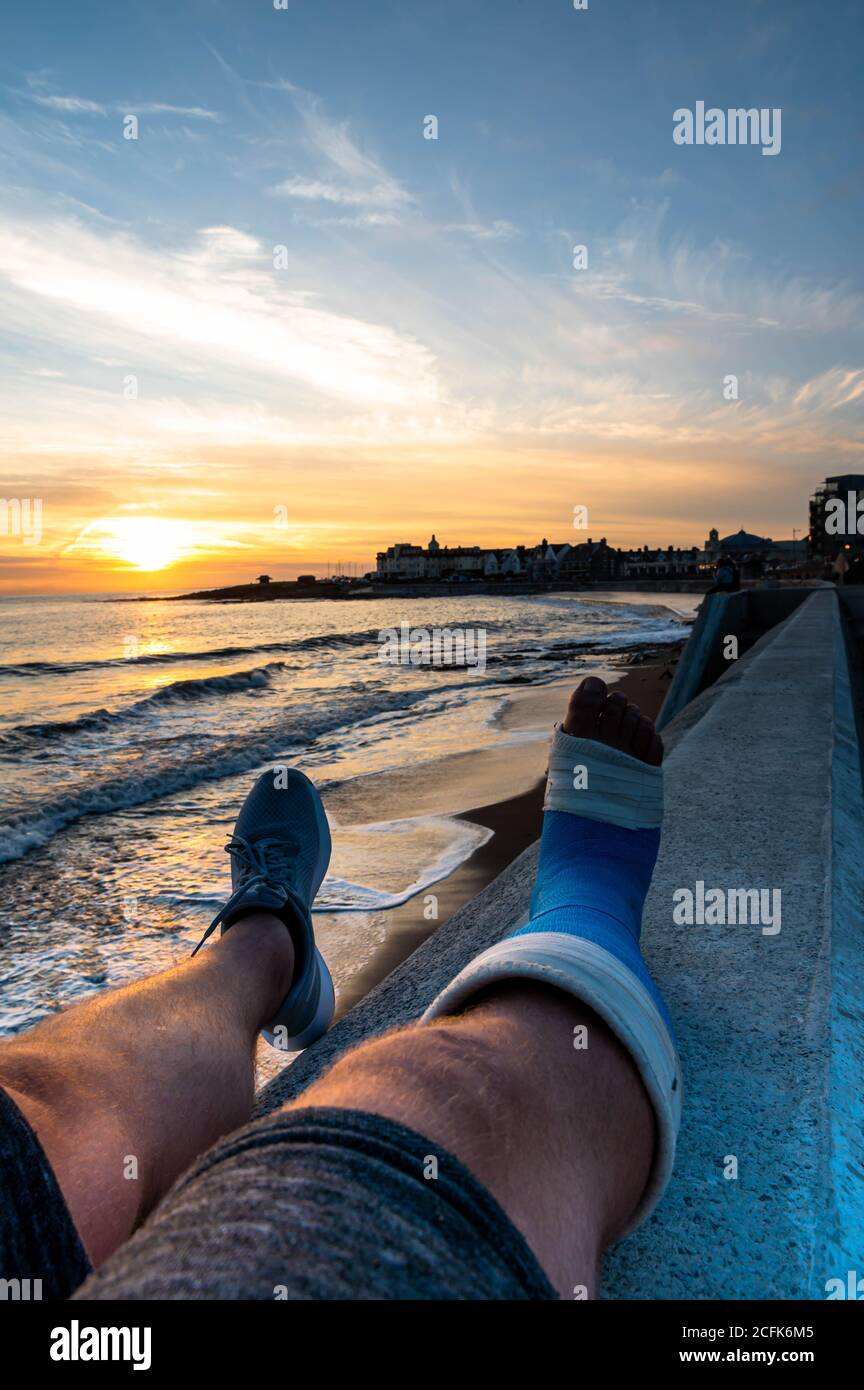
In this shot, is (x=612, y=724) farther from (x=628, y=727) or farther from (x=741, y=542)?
(x=741, y=542)

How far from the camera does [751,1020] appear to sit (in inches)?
47.5

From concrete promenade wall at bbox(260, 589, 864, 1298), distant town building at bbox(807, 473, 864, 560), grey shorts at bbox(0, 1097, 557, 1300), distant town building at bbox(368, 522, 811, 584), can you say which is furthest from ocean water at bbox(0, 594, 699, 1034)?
distant town building at bbox(368, 522, 811, 584)

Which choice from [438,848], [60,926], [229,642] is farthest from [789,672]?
[229,642]

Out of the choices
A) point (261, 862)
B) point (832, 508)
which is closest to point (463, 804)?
point (261, 862)

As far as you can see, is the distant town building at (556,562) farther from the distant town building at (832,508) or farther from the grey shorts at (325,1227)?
the grey shorts at (325,1227)

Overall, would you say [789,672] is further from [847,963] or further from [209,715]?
[209,715]

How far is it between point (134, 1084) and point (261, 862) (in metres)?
1.15

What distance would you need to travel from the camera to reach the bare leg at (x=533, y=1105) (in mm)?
695

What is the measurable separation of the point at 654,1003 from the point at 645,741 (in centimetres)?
99

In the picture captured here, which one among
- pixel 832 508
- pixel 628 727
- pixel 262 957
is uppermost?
pixel 832 508

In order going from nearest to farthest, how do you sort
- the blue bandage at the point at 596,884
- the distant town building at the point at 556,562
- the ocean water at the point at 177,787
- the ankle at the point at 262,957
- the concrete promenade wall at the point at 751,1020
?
the concrete promenade wall at the point at 751,1020
the blue bandage at the point at 596,884
the ankle at the point at 262,957
the ocean water at the point at 177,787
the distant town building at the point at 556,562

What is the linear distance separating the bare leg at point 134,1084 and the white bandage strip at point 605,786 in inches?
31.4

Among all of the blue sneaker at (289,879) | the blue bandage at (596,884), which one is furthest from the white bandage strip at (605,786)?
the blue sneaker at (289,879)

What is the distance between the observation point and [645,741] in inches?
76.7
